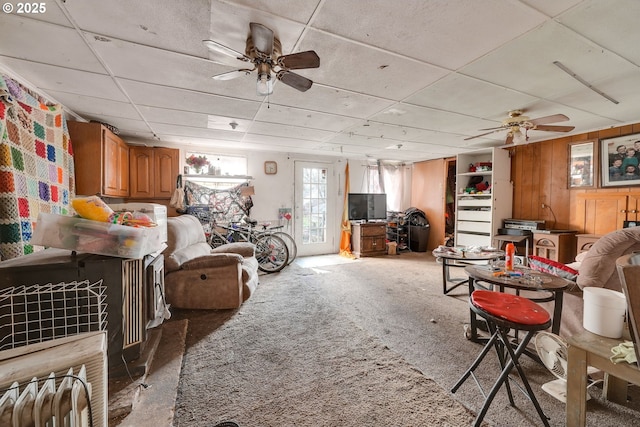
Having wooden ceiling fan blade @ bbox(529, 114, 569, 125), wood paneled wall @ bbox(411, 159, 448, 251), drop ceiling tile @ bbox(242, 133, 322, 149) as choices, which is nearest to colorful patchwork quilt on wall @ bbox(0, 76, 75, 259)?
drop ceiling tile @ bbox(242, 133, 322, 149)

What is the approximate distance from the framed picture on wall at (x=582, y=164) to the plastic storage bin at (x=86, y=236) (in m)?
5.77

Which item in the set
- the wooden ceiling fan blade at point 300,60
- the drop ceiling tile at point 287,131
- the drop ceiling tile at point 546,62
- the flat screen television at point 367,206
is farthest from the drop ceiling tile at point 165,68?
the flat screen television at point 367,206

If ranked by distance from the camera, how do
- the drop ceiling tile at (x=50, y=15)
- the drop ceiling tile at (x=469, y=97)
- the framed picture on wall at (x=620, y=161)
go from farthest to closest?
the framed picture on wall at (x=620, y=161) → the drop ceiling tile at (x=469, y=97) → the drop ceiling tile at (x=50, y=15)

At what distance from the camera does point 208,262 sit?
2609mm

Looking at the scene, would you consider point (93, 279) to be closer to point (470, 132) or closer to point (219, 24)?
point (219, 24)

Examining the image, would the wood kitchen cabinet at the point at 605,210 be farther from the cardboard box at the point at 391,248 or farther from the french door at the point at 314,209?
the french door at the point at 314,209

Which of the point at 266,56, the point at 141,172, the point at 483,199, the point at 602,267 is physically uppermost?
the point at 266,56

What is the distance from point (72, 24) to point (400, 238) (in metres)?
6.31

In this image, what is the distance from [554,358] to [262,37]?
266 centimetres

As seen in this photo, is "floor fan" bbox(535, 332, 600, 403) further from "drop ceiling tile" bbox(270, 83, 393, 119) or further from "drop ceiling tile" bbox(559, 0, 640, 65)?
"drop ceiling tile" bbox(270, 83, 393, 119)

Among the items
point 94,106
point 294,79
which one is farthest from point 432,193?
point 94,106

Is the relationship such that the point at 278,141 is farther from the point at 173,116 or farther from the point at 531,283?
the point at 531,283

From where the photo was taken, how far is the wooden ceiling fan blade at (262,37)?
1.47 m

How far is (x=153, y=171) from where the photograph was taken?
4094 mm
